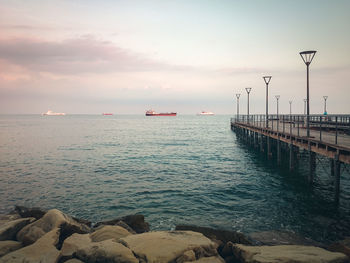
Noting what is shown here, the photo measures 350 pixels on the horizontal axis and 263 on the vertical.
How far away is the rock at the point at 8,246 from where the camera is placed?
6490mm

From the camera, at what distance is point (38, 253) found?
6137 millimetres

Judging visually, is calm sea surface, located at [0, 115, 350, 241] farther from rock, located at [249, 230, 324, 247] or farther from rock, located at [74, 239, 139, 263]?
rock, located at [74, 239, 139, 263]

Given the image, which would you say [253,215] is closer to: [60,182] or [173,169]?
[173,169]

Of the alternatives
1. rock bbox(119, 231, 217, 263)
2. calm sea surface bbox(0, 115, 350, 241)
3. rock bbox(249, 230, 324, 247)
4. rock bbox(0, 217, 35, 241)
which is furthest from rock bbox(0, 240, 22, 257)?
rock bbox(249, 230, 324, 247)

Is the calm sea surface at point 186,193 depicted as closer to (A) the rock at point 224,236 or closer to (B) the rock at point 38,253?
(A) the rock at point 224,236

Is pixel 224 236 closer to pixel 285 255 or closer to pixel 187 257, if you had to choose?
pixel 285 255

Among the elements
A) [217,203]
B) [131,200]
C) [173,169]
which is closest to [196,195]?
[217,203]

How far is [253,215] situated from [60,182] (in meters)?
13.3

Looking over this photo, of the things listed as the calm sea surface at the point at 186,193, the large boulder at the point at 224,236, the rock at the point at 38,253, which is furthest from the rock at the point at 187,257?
the calm sea surface at the point at 186,193

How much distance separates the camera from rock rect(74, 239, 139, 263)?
5758mm

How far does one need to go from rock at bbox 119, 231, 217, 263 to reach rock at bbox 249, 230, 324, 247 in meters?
2.99

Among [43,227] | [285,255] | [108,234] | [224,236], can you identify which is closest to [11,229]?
[43,227]

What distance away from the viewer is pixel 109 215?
11.7 metres

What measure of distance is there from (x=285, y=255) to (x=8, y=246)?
280 inches
